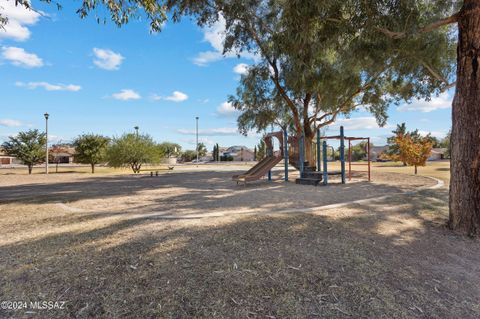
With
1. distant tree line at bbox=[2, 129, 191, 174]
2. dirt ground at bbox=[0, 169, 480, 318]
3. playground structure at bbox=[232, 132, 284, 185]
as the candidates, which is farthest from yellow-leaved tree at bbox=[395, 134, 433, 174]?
distant tree line at bbox=[2, 129, 191, 174]

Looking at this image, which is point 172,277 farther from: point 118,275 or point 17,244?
point 17,244

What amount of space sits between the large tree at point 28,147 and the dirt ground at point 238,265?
21.3 meters

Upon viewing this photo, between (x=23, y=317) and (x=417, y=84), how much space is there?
16.8 metres

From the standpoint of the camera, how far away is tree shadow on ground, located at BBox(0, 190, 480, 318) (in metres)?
2.61

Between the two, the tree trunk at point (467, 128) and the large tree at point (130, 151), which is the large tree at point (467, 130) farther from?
the large tree at point (130, 151)

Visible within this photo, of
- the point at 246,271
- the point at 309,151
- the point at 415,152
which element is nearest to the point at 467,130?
the point at 246,271

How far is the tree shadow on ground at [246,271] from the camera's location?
8.55 ft

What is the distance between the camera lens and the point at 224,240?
399 centimetres

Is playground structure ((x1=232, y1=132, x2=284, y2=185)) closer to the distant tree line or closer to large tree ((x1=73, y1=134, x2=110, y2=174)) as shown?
the distant tree line

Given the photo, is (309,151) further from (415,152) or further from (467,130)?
(467,130)

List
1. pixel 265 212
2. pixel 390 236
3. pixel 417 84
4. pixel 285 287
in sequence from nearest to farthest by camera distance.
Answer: pixel 285 287, pixel 390 236, pixel 265 212, pixel 417 84

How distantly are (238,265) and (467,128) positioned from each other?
4.77m

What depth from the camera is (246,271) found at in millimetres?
3160

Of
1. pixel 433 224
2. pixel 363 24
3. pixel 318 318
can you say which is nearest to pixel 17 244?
pixel 318 318
